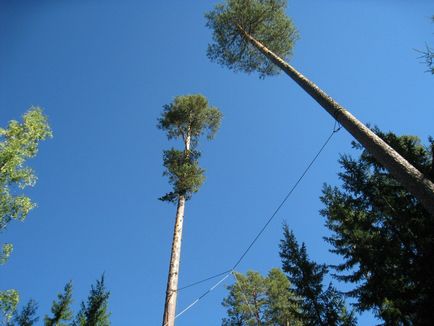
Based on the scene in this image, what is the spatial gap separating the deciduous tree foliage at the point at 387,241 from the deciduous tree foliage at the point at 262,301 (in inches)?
335

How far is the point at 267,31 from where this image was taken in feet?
44.7

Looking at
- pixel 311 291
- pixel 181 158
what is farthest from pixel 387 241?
pixel 181 158

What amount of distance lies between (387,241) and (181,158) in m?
8.91

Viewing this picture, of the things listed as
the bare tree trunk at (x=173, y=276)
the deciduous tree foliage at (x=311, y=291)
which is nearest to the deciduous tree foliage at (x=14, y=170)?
the bare tree trunk at (x=173, y=276)

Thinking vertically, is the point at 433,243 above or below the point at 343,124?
below

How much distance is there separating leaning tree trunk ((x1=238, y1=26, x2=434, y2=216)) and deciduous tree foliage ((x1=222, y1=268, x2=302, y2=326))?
53.2 feet

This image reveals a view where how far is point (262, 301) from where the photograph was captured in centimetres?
2267

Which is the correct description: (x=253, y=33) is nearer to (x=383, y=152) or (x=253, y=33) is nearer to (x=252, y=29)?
(x=252, y=29)

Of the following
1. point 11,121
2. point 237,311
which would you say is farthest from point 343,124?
point 237,311

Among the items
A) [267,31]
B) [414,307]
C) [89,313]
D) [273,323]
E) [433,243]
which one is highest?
[267,31]

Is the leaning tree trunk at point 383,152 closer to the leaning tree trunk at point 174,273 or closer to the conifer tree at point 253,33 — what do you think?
the conifer tree at point 253,33

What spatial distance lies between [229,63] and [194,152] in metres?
4.42

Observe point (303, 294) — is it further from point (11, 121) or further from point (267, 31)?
point (11, 121)

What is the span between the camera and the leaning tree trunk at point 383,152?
570 centimetres
